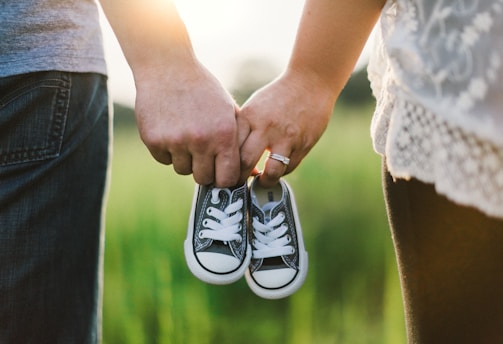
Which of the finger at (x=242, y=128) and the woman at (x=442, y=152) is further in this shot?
the finger at (x=242, y=128)

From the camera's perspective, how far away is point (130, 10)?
1150mm

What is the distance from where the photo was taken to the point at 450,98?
2.27 ft

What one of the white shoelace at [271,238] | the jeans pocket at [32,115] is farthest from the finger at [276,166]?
the jeans pocket at [32,115]

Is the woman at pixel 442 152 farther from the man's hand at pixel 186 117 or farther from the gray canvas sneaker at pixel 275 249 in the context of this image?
the gray canvas sneaker at pixel 275 249

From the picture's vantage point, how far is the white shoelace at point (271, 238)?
1280 millimetres

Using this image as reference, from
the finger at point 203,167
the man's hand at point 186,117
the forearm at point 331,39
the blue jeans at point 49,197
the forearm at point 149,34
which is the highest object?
the forearm at point 331,39

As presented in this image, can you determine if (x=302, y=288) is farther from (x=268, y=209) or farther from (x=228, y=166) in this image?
(x=228, y=166)

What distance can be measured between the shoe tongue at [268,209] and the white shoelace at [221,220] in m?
0.07

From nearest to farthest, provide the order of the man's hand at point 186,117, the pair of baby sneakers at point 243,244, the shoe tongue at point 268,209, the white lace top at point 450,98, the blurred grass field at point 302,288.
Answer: the white lace top at point 450,98
the man's hand at point 186,117
the pair of baby sneakers at point 243,244
the shoe tongue at point 268,209
the blurred grass field at point 302,288

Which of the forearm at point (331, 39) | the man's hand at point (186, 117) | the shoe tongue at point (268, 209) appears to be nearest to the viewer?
the forearm at point (331, 39)

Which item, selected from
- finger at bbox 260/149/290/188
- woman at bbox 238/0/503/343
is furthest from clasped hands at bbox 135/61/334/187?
woman at bbox 238/0/503/343

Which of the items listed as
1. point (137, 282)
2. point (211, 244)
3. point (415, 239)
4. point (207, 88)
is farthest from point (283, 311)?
point (415, 239)

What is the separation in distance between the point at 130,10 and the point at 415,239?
69 centimetres

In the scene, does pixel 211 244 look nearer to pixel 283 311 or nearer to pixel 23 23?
pixel 23 23
